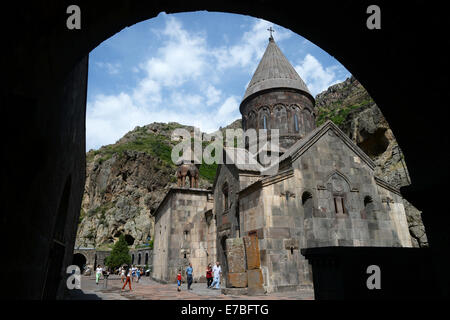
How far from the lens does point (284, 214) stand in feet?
34.4

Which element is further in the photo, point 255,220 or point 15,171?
point 255,220

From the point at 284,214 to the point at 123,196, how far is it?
35934mm

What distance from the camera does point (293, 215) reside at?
10617 mm

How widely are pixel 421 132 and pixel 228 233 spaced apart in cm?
1159

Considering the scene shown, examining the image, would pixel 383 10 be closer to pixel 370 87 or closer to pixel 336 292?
pixel 370 87

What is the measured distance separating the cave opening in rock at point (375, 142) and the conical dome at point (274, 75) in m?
7.13

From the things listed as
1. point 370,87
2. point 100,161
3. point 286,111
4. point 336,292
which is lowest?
point 336,292

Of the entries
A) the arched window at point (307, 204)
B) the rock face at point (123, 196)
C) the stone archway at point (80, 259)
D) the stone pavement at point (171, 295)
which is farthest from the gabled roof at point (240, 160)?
the rock face at point (123, 196)

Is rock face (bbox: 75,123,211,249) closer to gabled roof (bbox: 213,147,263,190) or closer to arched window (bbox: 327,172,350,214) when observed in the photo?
gabled roof (bbox: 213,147,263,190)

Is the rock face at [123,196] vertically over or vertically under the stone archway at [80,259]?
over

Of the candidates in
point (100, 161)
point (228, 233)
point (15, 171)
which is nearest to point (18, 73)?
point (15, 171)

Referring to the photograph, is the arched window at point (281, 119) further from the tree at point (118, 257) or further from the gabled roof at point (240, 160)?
the tree at point (118, 257)

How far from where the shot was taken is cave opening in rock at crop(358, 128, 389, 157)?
2108 centimetres

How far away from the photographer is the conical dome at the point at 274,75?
1809 centimetres
